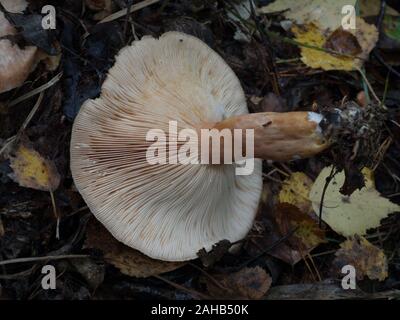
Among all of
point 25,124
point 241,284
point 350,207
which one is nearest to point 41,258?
point 25,124

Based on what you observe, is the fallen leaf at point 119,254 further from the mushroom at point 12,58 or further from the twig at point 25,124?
the mushroom at point 12,58

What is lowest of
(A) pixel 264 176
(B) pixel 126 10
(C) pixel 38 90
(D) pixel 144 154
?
(A) pixel 264 176

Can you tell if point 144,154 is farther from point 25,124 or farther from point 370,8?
point 370,8

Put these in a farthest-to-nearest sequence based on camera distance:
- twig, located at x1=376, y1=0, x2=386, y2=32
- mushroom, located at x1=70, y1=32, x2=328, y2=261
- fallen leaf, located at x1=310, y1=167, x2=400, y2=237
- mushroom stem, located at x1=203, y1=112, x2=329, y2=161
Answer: twig, located at x1=376, y1=0, x2=386, y2=32, fallen leaf, located at x1=310, y1=167, x2=400, y2=237, mushroom, located at x1=70, y1=32, x2=328, y2=261, mushroom stem, located at x1=203, y1=112, x2=329, y2=161

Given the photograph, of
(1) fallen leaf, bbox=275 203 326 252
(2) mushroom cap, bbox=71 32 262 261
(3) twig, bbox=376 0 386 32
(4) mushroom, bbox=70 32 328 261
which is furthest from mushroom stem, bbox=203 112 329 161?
(3) twig, bbox=376 0 386 32

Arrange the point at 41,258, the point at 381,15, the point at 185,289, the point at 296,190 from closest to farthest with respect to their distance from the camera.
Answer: the point at 41,258
the point at 185,289
the point at 296,190
the point at 381,15

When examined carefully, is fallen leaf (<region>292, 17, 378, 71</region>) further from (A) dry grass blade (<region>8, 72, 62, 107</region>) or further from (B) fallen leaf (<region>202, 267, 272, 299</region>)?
(A) dry grass blade (<region>8, 72, 62, 107</region>)
